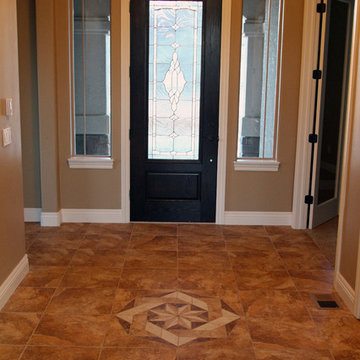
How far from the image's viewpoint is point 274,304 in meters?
3.68

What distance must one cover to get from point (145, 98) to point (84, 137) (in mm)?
743

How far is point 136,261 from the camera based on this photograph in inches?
175

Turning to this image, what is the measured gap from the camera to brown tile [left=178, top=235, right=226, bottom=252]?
4.80 meters

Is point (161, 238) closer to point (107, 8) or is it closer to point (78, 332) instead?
point (78, 332)

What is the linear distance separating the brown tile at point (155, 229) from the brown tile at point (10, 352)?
230 centimetres

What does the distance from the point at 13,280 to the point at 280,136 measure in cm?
298

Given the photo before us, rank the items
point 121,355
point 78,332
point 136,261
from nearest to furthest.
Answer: point 121,355
point 78,332
point 136,261

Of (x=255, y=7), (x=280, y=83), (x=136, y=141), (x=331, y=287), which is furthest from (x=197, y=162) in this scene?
(x=331, y=287)

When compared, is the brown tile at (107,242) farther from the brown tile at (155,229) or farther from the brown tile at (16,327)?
the brown tile at (16,327)

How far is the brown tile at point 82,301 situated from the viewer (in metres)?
3.52

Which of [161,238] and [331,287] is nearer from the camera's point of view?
[331,287]

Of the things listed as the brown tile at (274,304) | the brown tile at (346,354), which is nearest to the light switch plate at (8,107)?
the brown tile at (274,304)

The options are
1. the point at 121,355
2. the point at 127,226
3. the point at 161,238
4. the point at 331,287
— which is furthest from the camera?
the point at 127,226

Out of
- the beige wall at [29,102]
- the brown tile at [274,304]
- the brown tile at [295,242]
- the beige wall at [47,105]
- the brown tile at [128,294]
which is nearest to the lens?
the brown tile at [274,304]
